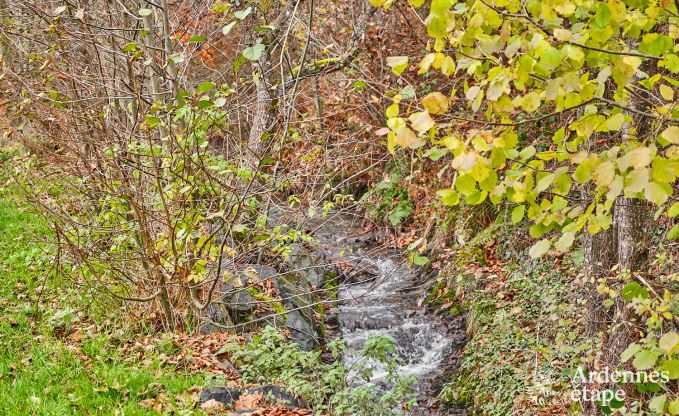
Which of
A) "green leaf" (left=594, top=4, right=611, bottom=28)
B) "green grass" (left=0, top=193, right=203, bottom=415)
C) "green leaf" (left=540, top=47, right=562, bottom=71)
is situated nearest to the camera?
"green leaf" (left=540, top=47, right=562, bottom=71)

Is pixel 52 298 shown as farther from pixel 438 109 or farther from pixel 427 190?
pixel 427 190

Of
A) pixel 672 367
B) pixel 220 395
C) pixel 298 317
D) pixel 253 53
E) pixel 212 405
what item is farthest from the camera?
pixel 298 317

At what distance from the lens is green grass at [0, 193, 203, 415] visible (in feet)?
15.7

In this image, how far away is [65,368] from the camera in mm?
5320

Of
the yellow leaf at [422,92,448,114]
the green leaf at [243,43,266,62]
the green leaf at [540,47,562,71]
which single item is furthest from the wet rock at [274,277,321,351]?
the green leaf at [540,47,562,71]

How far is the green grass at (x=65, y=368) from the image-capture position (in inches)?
188

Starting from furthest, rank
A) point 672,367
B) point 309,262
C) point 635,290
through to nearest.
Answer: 1. point 309,262
2. point 635,290
3. point 672,367

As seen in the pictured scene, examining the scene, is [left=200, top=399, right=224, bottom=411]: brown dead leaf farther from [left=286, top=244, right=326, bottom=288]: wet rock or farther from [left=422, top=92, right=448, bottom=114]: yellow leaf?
[left=286, top=244, right=326, bottom=288]: wet rock

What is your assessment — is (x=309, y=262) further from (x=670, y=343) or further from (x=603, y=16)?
(x=603, y=16)

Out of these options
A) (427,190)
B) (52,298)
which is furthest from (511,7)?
(427,190)

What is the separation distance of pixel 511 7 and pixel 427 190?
392 inches

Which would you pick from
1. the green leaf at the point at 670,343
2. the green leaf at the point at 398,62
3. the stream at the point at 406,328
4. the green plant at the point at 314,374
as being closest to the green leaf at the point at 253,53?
the green leaf at the point at 398,62

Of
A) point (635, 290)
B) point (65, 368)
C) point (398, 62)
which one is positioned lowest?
point (65, 368)

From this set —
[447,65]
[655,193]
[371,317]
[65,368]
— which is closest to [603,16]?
[447,65]
